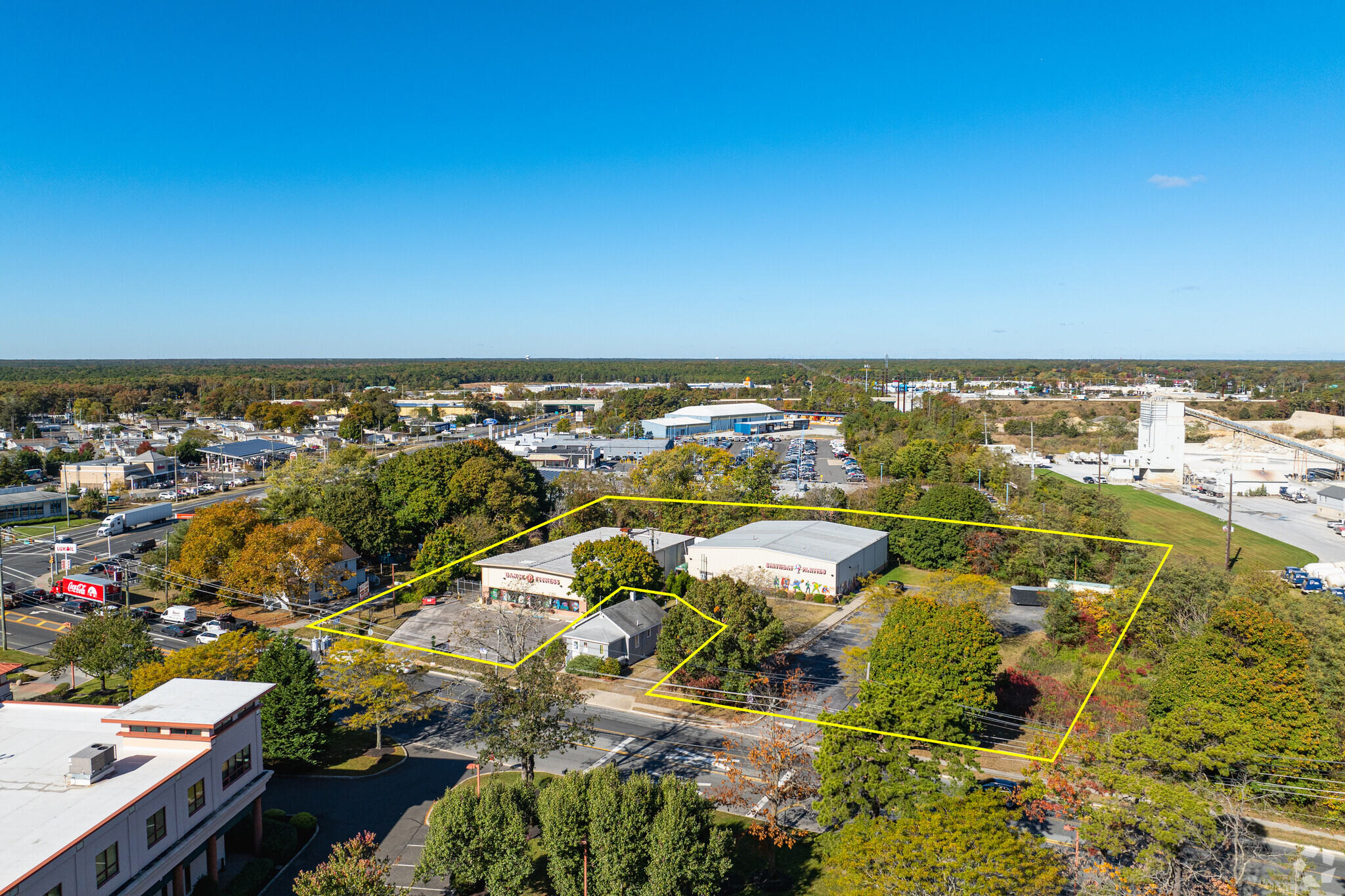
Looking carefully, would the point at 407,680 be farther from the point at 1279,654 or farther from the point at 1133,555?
the point at 1133,555

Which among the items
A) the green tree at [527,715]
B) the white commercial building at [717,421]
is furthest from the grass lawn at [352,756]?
the white commercial building at [717,421]

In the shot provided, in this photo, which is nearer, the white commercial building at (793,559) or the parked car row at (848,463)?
the white commercial building at (793,559)

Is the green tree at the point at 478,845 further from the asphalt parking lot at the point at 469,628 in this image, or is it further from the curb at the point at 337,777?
the asphalt parking lot at the point at 469,628

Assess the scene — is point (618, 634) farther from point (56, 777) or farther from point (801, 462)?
point (801, 462)

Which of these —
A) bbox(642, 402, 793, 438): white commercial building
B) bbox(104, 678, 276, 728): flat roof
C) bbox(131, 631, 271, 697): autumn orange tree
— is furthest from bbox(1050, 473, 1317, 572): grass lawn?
bbox(642, 402, 793, 438): white commercial building

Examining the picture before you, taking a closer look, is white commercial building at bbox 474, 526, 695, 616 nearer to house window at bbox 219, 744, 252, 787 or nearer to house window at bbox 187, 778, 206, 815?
house window at bbox 219, 744, 252, 787

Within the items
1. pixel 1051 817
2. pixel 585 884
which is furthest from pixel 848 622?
pixel 585 884
